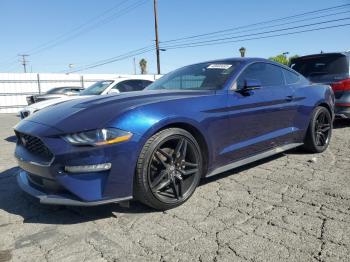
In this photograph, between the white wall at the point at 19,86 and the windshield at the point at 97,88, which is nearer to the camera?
the windshield at the point at 97,88

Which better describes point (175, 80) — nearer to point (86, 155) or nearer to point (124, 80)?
point (86, 155)

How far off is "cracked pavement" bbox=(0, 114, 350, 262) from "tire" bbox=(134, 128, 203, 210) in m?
0.14

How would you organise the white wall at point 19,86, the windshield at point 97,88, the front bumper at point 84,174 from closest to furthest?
1. the front bumper at point 84,174
2. the windshield at point 97,88
3. the white wall at point 19,86

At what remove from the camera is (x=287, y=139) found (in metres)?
4.68

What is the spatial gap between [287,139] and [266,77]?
0.88m

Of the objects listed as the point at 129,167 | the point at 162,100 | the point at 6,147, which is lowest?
the point at 6,147

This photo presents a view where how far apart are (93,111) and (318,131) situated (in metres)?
3.68

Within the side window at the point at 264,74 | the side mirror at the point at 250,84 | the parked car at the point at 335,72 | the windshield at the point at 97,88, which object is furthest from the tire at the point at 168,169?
the windshield at the point at 97,88

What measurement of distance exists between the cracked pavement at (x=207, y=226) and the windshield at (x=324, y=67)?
11.8 ft

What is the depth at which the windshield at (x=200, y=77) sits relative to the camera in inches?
156

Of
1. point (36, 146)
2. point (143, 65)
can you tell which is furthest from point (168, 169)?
point (143, 65)

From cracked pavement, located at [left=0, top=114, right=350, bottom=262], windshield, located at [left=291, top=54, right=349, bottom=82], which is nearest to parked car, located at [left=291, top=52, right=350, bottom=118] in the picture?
windshield, located at [left=291, top=54, right=349, bottom=82]

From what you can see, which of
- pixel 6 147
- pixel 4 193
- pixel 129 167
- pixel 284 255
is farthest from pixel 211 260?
pixel 6 147

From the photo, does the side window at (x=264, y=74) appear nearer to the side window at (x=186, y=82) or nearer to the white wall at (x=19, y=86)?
the side window at (x=186, y=82)
